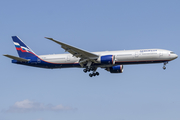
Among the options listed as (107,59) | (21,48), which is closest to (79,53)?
(107,59)

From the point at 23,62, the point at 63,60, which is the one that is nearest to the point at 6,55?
the point at 23,62

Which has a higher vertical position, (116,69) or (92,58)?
(92,58)

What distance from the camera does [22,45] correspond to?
57.5 m

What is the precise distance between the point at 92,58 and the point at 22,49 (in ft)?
46.6

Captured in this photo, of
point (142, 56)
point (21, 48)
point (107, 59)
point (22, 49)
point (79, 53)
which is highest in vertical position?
point (21, 48)

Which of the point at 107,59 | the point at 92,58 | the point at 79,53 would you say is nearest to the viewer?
the point at 107,59

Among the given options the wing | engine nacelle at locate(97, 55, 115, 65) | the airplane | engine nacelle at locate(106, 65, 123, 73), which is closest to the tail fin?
the airplane

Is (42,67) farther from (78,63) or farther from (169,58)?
(169,58)

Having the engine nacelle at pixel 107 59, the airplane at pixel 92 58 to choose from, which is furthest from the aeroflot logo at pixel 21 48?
the engine nacelle at pixel 107 59

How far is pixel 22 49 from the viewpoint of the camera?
56.9 m

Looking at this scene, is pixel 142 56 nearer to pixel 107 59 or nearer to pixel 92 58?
pixel 107 59

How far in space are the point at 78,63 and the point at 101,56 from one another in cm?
445

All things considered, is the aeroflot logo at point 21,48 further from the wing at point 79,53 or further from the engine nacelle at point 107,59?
the engine nacelle at point 107,59

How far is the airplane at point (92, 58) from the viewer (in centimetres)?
4897
